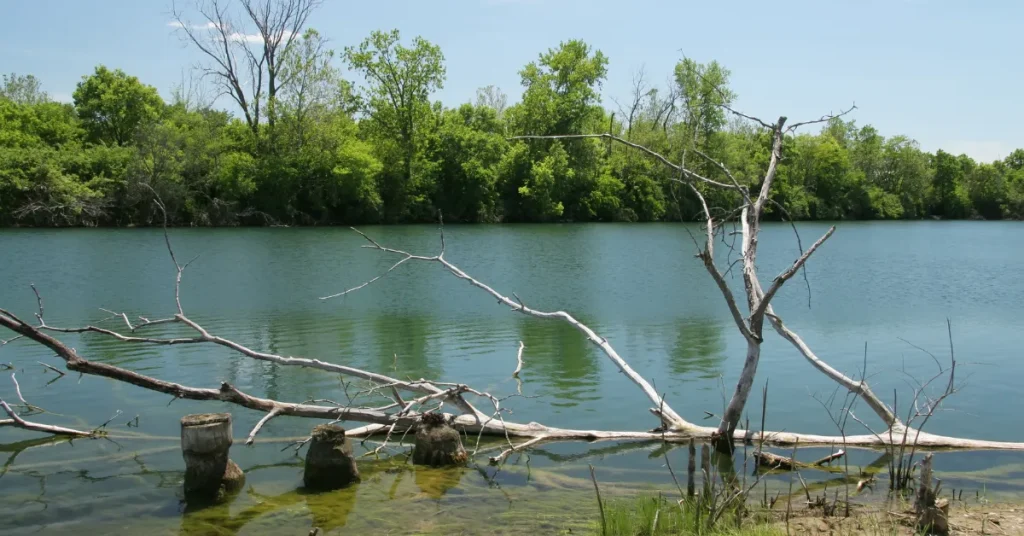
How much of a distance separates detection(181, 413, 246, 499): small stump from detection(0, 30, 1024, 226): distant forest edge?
3967 centimetres

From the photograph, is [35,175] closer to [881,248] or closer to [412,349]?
[412,349]

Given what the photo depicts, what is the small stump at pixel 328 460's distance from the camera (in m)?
6.81

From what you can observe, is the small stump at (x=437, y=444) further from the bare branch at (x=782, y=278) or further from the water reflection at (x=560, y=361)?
the bare branch at (x=782, y=278)

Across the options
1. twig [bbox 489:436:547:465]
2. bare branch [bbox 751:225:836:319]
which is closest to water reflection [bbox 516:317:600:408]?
twig [bbox 489:436:547:465]

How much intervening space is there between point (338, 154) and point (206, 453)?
50.4m

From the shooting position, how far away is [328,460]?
6836 mm

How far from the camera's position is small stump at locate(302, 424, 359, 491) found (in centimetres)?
681

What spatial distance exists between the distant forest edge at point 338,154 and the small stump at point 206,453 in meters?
39.7

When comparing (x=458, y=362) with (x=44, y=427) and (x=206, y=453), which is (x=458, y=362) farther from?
(x=206, y=453)

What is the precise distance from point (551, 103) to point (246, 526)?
5871 centimetres

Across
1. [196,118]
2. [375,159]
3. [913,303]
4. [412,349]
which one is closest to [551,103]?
[375,159]

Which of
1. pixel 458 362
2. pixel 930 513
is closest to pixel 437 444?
pixel 930 513

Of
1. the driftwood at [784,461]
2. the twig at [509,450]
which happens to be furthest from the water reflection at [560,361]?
the driftwood at [784,461]

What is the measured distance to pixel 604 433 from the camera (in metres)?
8.02
